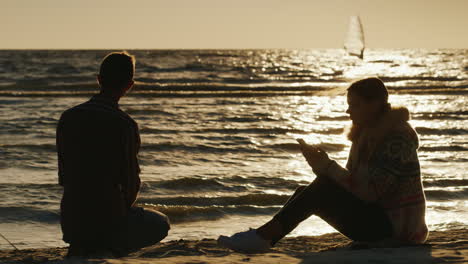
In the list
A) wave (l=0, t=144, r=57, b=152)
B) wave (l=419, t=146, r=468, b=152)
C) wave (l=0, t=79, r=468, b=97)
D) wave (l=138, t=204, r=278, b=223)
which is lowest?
wave (l=138, t=204, r=278, b=223)

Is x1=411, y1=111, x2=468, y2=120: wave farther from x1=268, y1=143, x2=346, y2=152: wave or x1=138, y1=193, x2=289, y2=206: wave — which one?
x1=138, y1=193, x2=289, y2=206: wave

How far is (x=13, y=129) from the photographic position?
13.9m

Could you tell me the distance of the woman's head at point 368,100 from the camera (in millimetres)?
4004

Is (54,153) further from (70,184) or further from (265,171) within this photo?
(70,184)

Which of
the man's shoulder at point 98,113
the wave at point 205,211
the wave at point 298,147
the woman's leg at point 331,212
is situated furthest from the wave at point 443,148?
the man's shoulder at point 98,113

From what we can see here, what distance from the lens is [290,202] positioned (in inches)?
163

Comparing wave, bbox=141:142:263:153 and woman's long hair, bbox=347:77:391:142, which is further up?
woman's long hair, bbox=347:77:391:142

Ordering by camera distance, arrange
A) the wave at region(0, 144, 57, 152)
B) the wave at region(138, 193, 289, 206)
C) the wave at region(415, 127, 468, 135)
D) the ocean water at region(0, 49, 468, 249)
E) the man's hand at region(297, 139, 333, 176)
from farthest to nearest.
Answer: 1. the wave at region(415, 127, 468, 135)
2. the wave at region(0, 144, 57, 152)
3. the wave at region(138, 193, 289, 206)
4. the ocean water at region(0, 49, 468, 249)
5. the man's hand at region(297, 139, 333, 176)

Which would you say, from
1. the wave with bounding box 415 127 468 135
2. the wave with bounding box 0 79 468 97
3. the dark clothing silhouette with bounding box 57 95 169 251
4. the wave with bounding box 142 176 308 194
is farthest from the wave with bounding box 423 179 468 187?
the wave with bounding box 0 79 468 97

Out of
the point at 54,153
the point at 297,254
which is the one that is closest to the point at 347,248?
the point at 297,254

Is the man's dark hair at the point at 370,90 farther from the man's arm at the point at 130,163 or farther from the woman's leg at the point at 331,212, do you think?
the man's arm at the point at 130,163

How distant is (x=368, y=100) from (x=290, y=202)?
0.79 m

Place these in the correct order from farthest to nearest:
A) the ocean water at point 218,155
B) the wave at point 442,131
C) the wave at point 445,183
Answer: the wave at point 442,131 → the wave at point 445,183 → the ocean water at point 218,155

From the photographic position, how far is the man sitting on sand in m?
3.80
